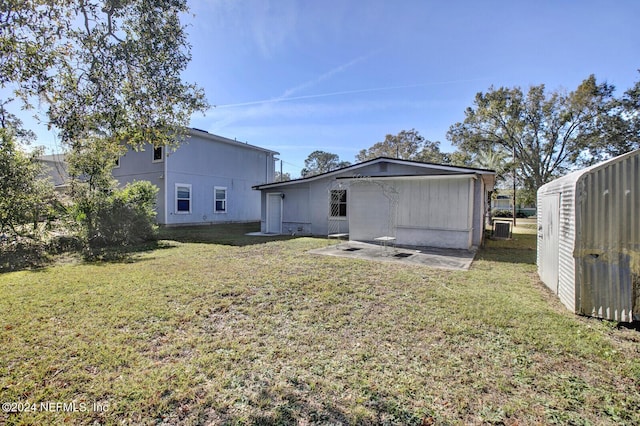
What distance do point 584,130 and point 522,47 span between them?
65.5ft

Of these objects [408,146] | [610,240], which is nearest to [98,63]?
[610,240]

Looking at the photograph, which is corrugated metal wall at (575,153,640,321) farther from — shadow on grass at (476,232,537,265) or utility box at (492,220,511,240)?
utility box at (492,220,511,240)

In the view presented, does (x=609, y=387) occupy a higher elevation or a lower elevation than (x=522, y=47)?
lower

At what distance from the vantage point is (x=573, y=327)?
12.6 ft

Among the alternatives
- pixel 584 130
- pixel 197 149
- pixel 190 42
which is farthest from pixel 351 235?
pixel 584 130

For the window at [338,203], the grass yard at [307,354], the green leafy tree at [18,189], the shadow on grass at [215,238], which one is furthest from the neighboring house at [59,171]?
the window at [338,203]

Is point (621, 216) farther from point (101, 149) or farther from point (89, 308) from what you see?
point (101, 149)

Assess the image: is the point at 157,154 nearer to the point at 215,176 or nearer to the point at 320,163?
the point at 215,176

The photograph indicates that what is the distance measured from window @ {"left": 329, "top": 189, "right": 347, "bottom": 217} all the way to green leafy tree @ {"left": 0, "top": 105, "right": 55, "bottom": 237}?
1016 centimetres

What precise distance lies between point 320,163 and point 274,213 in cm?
4926

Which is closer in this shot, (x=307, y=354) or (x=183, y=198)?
(x=307, y=354)

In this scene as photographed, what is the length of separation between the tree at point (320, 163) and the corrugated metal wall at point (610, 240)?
57.7 meters

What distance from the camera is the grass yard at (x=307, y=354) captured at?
2.33m

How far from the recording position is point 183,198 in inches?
674
